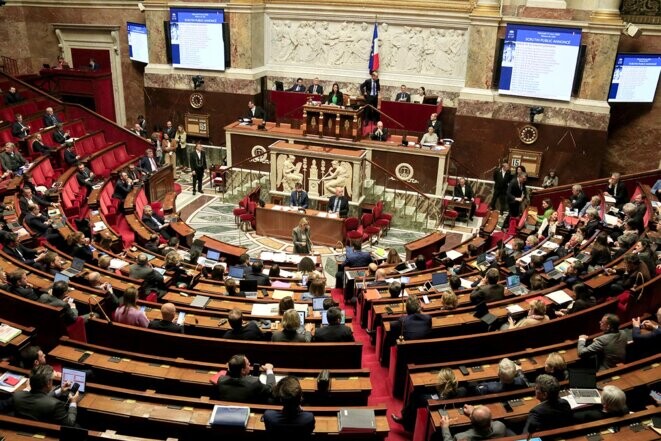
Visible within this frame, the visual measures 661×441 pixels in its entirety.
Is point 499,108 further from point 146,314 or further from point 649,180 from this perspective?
point 146,314

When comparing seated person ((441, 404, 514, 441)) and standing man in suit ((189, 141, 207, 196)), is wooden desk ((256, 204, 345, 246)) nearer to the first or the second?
standing man in suit ((189, 141, 207, 196))

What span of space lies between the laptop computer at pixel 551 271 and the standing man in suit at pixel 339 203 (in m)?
5.06

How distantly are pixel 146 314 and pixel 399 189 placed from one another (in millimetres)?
8684

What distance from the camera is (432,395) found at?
18.7ft

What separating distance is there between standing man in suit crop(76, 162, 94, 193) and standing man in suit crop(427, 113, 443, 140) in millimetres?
8520

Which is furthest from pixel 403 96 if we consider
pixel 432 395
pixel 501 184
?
pixel 432 395

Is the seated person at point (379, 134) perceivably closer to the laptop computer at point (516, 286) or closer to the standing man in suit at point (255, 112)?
the standing man in suit at point (255, 112)

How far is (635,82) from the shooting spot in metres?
14.0

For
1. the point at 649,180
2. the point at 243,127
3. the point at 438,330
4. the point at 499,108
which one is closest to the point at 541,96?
the point at 499,108

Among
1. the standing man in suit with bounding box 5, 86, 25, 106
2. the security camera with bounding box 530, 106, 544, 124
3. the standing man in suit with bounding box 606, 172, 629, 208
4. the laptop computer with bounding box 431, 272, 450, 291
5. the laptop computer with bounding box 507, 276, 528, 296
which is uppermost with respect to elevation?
the security camera with bounding box 530, 106, 544, 124

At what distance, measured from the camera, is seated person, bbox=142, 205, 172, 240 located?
11.2 m

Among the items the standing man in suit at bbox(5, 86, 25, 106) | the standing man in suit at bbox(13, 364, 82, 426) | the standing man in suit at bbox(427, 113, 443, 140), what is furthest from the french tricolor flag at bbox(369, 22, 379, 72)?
the standing man in suit at bbox(13, 364, 82, 426)

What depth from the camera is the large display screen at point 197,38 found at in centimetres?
1694

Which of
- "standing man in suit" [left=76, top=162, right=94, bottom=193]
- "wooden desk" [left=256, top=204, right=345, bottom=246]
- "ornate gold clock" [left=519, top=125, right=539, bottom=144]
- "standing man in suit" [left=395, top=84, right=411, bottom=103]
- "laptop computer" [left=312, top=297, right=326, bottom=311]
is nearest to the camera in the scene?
"laptop computer" [left=312, top=297, right=326, bottom=311]
